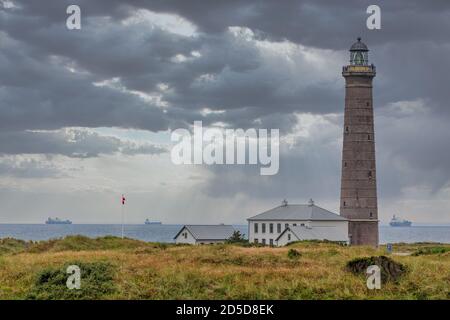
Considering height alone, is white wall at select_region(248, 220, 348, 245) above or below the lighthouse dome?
below

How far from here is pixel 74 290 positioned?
25375mm

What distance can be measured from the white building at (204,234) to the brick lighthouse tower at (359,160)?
1447 cm

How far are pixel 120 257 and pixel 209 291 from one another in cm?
1370

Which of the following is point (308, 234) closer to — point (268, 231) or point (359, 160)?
point (268, 231)

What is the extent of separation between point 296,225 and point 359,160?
10337 mm

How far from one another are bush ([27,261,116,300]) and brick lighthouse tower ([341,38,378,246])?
54.3m

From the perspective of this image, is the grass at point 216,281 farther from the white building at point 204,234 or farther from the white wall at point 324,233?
the white building at point 204,234

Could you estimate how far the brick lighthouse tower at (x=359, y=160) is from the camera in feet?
261

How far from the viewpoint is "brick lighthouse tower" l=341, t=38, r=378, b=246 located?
79.5m

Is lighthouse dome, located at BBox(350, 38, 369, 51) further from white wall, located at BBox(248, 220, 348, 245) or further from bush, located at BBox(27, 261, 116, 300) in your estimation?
bush, located at BBox(27, 261, 116, 300)

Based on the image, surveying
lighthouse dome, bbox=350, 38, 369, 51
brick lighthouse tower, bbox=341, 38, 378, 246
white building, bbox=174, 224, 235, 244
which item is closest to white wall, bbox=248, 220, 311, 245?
white building, bbox=174, 224, 235, 244

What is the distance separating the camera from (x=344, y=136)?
265ft

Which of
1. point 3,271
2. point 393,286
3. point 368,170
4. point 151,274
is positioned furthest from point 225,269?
point 368,170
